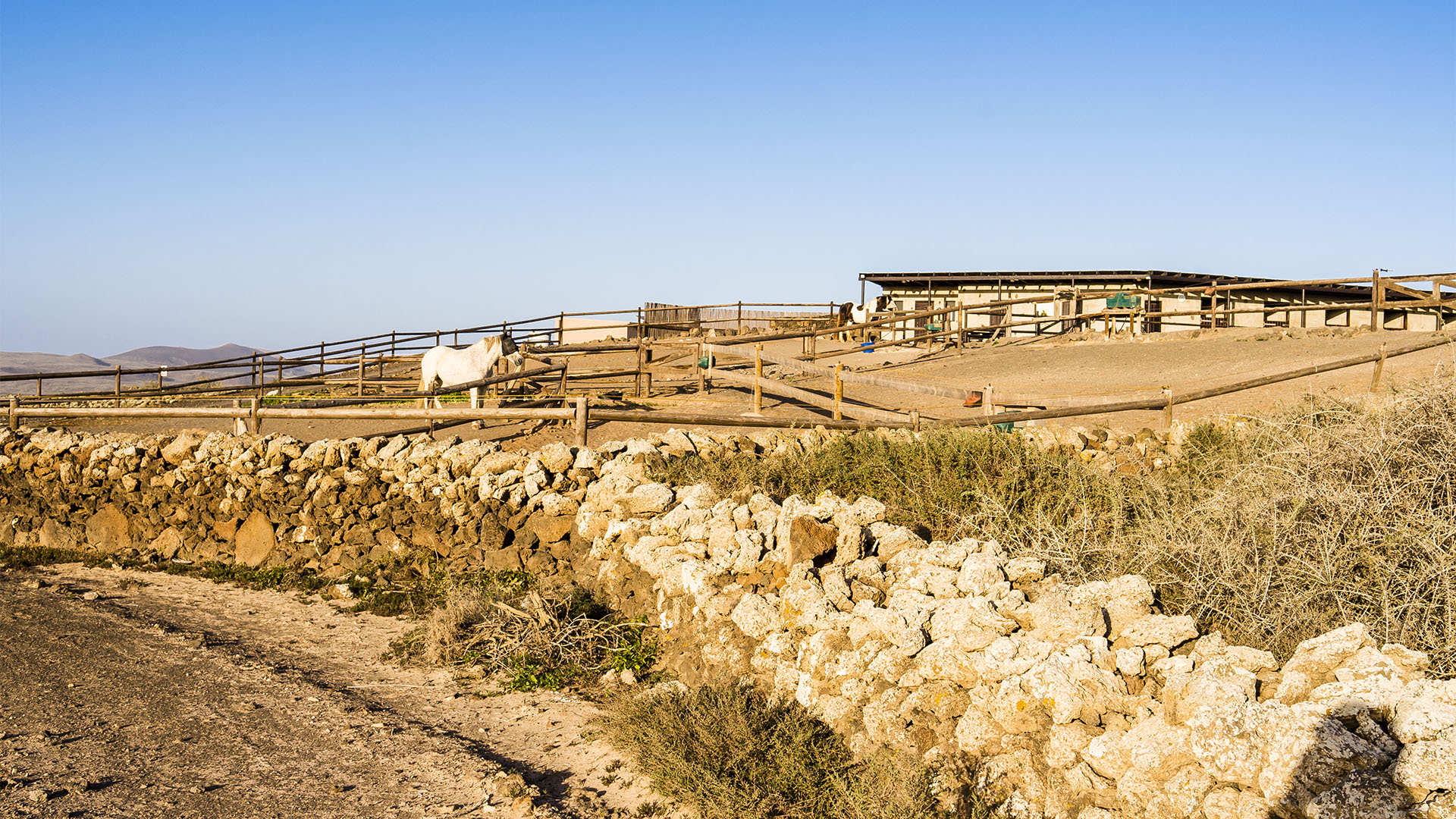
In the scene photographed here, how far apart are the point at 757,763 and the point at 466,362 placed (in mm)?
12356

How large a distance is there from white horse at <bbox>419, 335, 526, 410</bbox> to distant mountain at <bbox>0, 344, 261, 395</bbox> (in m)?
5.99

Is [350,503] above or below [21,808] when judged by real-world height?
above

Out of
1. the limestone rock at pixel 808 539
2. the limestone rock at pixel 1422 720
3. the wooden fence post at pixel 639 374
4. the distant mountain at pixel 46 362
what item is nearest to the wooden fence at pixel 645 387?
the wooden fence post at pixel 639 374

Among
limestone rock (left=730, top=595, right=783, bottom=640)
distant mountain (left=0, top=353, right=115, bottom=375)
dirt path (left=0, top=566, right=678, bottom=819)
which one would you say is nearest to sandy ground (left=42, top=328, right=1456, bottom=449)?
dirt path (left=0, top=566, right=678, bottom=819)

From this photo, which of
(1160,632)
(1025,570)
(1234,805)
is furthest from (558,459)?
(1234,805)

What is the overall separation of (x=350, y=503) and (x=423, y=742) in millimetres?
3895

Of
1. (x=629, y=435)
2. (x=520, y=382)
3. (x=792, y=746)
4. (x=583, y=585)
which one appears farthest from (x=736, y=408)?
(x=792, y=746)

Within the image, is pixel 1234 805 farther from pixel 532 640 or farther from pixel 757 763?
pixel 532 640

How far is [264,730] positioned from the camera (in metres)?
5.02

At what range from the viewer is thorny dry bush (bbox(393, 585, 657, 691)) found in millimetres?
5793

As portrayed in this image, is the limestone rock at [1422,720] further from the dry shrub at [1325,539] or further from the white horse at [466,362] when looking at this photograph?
the white horse at [466,362]

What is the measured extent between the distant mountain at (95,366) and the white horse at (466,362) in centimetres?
599

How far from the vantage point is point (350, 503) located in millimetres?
8305

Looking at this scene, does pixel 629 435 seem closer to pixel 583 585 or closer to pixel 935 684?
pixel 583 585
